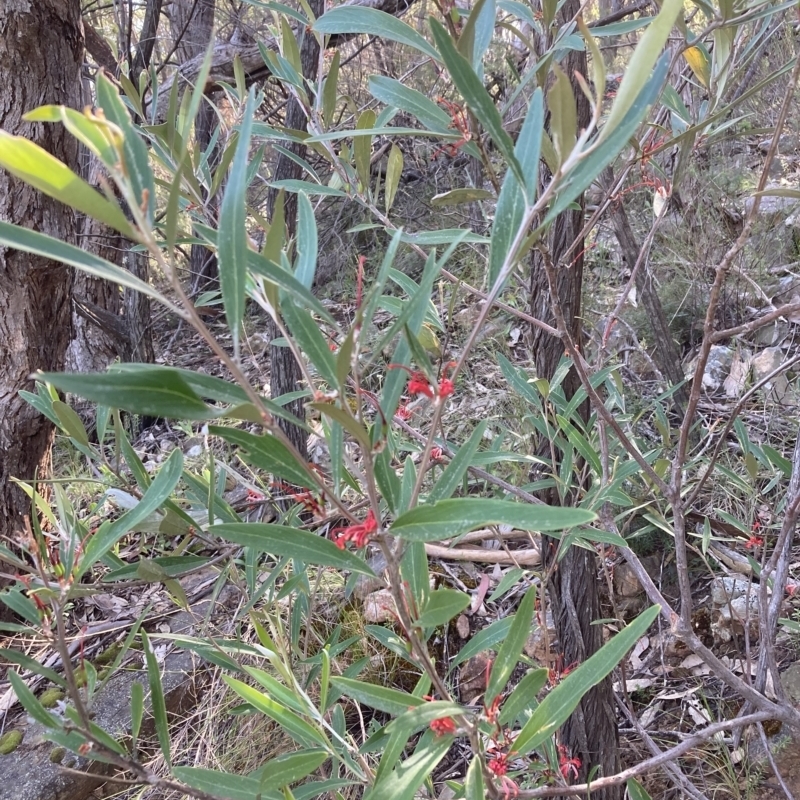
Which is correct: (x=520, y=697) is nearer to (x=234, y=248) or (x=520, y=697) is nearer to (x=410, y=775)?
(x=410, y=775)

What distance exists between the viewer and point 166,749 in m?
0.65

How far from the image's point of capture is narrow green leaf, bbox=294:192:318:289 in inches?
17.2

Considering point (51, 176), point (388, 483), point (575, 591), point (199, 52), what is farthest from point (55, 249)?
point (199, 52)

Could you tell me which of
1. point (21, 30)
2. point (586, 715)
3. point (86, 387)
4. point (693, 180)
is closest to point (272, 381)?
point (21, 30)

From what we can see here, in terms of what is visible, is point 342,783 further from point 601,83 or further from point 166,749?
point 601,83

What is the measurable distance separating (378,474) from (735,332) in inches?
16.8

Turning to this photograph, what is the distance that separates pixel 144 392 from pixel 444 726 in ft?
1.16

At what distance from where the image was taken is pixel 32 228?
5.44 feet

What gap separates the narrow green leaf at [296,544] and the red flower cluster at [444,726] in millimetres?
172

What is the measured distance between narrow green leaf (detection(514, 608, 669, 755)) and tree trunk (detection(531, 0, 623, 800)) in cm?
48

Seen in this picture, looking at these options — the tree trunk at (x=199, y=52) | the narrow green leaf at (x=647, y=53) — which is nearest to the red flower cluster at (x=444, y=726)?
the narrow green leaf at (x=647, y=53)

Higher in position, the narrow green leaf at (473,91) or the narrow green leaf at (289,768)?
the narrow green leaf at (473,91)

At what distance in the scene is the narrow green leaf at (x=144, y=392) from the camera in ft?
0.94

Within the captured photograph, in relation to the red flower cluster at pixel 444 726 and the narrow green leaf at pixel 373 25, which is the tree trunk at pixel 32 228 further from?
the red flower cluster at pixel 444 726
